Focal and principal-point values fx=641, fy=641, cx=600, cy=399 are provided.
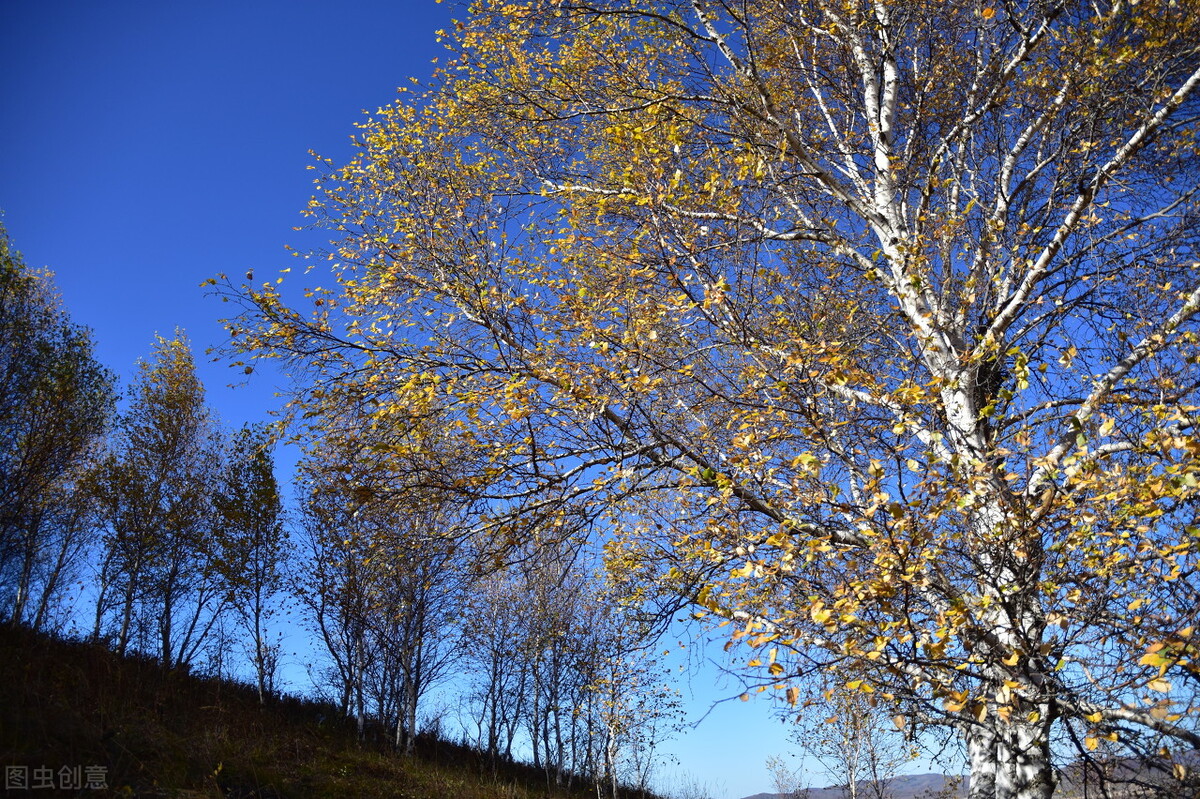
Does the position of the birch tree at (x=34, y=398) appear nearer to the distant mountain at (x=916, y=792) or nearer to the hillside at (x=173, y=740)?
the hillside at (x=173, y=740)

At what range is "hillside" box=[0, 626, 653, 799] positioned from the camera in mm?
6684

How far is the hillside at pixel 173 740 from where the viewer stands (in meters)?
6.68

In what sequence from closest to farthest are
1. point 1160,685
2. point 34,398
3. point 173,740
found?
point 1160,685
point 173,740
point 34,398

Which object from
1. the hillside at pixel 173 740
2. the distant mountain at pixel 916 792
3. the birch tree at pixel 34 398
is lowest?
the distant mountain at pixel 916 792

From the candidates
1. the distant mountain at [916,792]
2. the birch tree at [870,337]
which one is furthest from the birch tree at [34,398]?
the distant mountain at [916,792]

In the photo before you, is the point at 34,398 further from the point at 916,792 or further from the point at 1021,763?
the point at 916,792

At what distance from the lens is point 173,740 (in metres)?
8.73

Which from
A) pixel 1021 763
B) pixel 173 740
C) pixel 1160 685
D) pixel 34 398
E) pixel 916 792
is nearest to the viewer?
pixel 1160 685

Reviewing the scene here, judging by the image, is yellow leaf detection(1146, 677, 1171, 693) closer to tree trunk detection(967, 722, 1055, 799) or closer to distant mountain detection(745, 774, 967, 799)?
tree trunk detection(967, 722, 1055, 799)

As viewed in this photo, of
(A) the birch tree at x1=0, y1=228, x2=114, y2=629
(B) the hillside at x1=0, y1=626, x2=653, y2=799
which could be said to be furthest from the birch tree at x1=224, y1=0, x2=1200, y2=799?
(A) the birch tree at x1=0, y1=228, x2=114, y2=629

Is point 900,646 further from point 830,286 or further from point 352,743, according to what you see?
point 352,743

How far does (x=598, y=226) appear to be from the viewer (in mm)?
6848

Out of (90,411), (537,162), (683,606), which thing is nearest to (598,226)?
(537,162)

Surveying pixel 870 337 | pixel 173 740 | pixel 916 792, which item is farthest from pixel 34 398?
pixel 916 792
